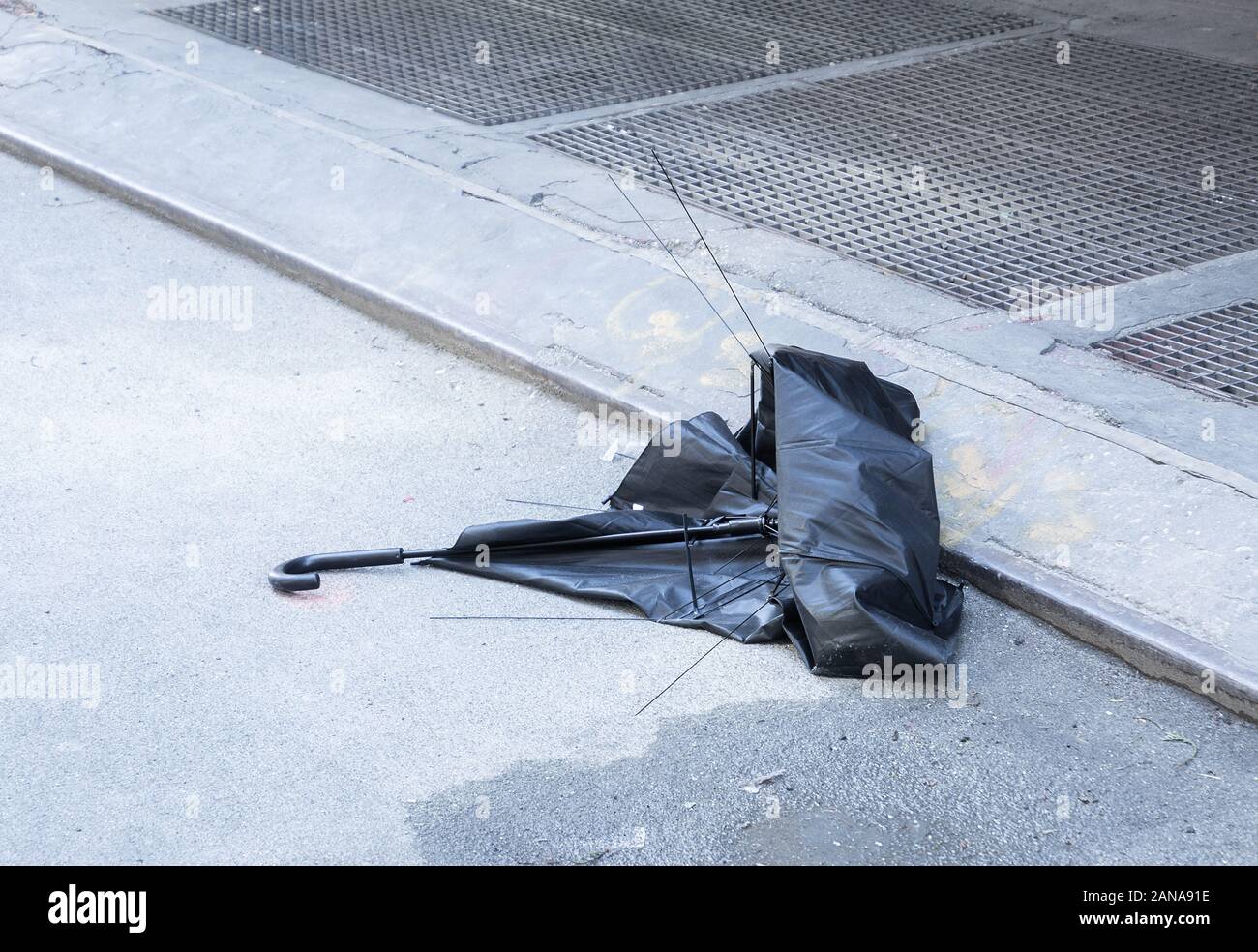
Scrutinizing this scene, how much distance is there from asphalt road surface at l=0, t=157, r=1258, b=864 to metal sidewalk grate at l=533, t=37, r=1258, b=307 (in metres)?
1.64

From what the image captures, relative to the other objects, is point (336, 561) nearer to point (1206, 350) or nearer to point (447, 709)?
point (447, 709)

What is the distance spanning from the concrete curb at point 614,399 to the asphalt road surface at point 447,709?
0.06 metres

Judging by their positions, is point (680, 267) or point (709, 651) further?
point (680, 267)

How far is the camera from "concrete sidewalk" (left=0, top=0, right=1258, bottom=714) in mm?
3805

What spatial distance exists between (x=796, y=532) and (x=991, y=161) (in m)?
3.27

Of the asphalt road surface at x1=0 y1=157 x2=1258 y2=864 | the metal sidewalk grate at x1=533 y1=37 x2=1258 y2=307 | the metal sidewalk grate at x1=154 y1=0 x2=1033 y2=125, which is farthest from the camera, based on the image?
the metal sidewalk grate at x1=154 y1=0 x2=1033 y2=125

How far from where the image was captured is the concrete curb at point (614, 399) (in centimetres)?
350

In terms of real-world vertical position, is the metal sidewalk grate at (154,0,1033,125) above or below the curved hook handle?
above

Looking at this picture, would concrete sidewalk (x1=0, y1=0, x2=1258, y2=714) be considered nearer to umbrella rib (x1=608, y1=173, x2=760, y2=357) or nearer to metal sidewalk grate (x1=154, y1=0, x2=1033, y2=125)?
umbrella rib (x1=608, y1=173, x2=760, y2=357)

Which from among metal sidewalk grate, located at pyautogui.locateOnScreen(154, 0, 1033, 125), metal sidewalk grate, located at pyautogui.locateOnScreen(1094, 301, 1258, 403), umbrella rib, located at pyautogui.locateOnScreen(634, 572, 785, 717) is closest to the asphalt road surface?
umbrella rib, located at pyautogui.locateOnScreen(634, 572, 785, 717)

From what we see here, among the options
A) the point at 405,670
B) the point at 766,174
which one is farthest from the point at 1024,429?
the point at 766,174

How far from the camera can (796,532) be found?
3717mm

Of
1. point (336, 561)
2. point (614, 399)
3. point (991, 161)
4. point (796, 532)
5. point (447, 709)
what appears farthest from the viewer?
point (991, 161)

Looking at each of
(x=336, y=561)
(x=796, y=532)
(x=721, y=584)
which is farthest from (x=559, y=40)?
(x=796, y=532)
